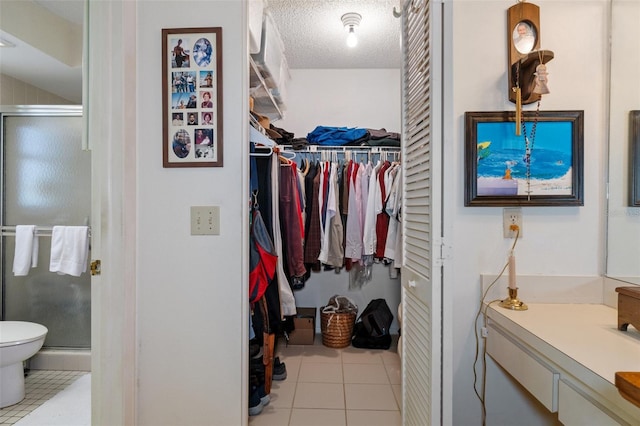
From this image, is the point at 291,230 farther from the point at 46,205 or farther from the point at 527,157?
the point at 46,205

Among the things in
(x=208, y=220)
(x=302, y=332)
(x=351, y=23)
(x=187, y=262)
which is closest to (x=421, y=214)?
(x=208, y=220)

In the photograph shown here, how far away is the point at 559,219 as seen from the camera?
1.52 m

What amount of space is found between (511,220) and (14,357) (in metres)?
2.81

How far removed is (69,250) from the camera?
2.28 metres

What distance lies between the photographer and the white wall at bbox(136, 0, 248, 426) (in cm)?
133

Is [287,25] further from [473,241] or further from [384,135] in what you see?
[473,241]

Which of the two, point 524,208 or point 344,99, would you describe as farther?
point 344,99

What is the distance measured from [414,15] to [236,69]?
2.44 feet

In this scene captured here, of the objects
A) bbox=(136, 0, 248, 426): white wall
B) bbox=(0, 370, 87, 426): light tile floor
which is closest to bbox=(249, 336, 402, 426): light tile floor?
bbox=(136, 0, 248, 426): white wall

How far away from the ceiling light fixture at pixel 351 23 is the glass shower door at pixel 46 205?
6.76ft

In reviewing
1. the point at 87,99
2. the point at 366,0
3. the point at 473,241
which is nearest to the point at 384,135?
the point at 366,0

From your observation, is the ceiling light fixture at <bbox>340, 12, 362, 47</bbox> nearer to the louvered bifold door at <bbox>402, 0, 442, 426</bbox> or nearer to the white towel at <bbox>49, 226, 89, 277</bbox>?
the louvered bifold door at <bbox>402, 0, 442, 426</bbox>

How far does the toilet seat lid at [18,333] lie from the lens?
1.91 metres

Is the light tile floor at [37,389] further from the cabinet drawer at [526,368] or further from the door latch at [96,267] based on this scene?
the cabinet drawer at [526,368]
